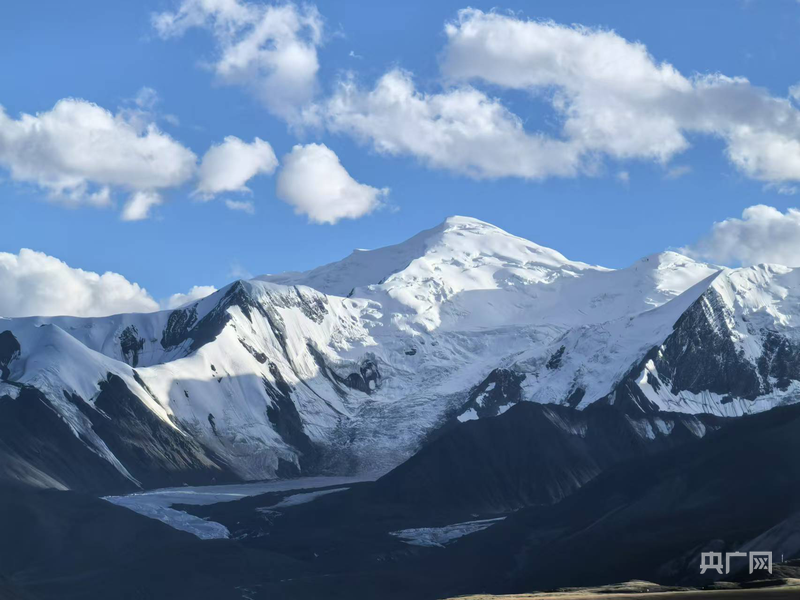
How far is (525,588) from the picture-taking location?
188750 millimetres

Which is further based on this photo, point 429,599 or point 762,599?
point 429,599

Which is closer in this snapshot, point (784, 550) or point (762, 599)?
point (762, 599)

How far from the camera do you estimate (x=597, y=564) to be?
18838cm

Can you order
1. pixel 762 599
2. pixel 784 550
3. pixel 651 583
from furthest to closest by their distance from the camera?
1. pixel 784 550
2. pixel 651 583
3. pixel 762 599

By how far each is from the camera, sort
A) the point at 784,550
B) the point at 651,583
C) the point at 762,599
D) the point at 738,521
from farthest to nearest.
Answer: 1. the point at 738,521
2. the point at 784,550
3. the point at 651,583
4. the point at 762,599

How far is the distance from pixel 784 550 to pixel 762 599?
5285 centimetres

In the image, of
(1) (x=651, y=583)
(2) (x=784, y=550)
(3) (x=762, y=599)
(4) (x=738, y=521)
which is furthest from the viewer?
(4) (x=738, y=521)

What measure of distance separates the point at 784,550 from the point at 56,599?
8871 cm

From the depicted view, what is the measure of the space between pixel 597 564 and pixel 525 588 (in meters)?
9.08

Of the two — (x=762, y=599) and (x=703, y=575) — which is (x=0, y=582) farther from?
(x=762, y=599)

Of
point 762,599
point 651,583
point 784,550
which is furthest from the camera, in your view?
→ point 784,550

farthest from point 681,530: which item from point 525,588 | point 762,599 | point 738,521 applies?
point 762,599

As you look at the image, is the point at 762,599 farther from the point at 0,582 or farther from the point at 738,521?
the point at 0,582

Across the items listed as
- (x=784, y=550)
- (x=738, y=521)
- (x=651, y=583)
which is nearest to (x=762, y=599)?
(x=651, y=583)
